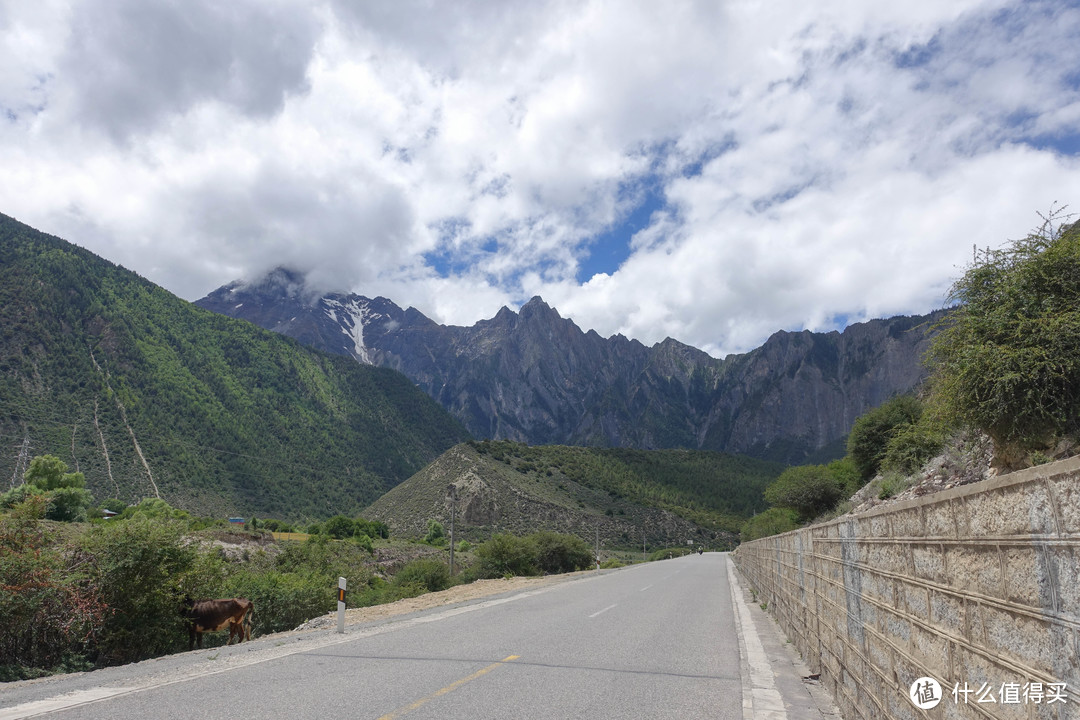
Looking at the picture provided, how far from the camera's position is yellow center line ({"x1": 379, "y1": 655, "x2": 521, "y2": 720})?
5.74 m

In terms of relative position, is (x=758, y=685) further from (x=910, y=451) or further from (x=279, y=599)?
(x=910, y=451)

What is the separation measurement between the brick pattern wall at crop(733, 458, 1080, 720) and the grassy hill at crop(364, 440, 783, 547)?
76625 millimetres

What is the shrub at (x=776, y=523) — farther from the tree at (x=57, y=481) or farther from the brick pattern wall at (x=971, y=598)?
the tree at (x=57, y=481)

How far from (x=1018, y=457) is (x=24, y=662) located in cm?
1951

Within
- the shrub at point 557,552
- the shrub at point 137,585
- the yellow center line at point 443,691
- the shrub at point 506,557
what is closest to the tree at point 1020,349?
the yellow center line at point 443,691

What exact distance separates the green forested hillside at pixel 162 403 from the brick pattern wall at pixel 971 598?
286ft

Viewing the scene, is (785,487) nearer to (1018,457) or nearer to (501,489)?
(1018,457)

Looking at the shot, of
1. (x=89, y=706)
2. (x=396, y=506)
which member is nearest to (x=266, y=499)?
(x=396, y=506)

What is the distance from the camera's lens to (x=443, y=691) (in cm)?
668

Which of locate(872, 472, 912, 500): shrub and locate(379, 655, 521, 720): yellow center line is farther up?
locate(872, 472, 912, 500): shrub

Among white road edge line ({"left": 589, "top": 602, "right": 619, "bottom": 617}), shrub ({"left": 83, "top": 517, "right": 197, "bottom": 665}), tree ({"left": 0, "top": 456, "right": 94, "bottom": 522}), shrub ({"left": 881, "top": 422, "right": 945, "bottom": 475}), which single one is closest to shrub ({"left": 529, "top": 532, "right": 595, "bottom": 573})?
shrub ({"left": 881, "top": 422, "right": 945, "bottom": 475})

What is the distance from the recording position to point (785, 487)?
164 ft

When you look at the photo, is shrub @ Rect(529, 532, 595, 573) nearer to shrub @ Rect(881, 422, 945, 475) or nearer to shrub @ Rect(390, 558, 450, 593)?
shrub @ Rect(390, 558, 450, 593)

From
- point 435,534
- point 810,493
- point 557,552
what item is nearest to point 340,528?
point 435,534
